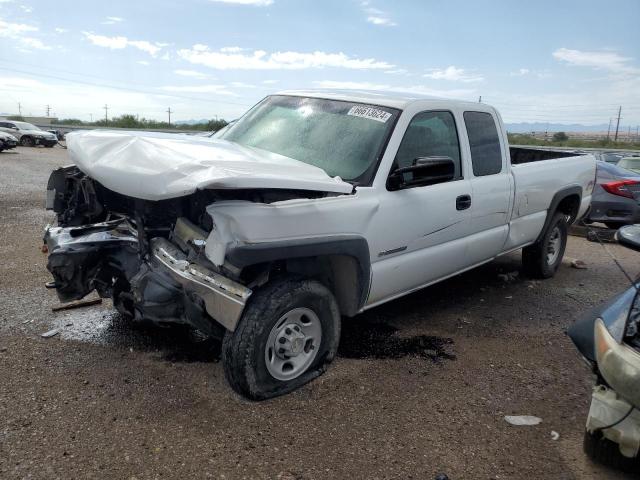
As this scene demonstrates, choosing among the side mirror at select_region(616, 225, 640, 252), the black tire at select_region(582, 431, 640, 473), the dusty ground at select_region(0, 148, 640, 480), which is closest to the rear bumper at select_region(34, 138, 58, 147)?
the dusty ground at select_region(0, 148, 640, 480)

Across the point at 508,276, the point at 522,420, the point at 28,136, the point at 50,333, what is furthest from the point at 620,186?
the point at 28,136

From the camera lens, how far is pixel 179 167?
3061 mm

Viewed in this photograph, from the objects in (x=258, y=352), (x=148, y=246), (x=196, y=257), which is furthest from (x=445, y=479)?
(x=148, y=246)

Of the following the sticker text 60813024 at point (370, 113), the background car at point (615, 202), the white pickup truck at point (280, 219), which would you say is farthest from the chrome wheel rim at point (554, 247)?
the background car at point (615, 202)

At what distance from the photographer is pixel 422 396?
11.5 feet

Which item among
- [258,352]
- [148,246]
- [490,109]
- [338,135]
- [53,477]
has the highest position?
[490,109]

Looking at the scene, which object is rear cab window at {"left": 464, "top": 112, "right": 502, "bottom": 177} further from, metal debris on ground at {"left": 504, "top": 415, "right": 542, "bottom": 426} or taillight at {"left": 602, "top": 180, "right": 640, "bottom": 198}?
taillight at {"left": 602, "top": 180, "right": 640, "bottom": 198}

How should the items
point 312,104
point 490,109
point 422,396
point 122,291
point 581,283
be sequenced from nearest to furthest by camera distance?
point 422,396 → point 122,291 → point 312,104 → point 490,109 → point 581,283

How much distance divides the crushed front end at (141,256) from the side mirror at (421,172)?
4.25 ft

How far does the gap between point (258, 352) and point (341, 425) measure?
641mm

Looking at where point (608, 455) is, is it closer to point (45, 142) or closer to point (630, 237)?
point (630, 237)

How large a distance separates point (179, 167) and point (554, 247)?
16.7 feet

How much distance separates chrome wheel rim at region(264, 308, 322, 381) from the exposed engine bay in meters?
0.32

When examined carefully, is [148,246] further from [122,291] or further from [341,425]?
[341,425]
